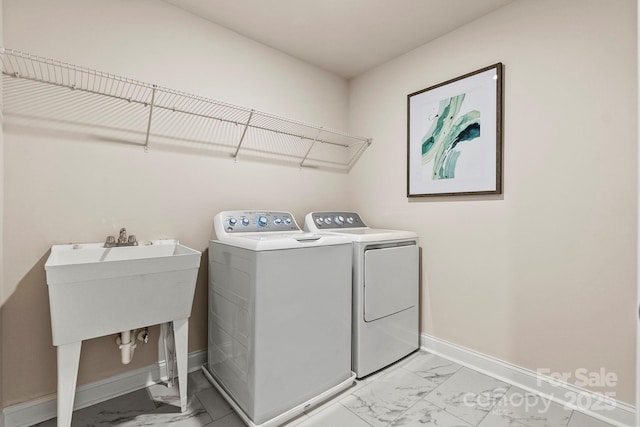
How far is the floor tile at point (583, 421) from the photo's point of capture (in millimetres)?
1500

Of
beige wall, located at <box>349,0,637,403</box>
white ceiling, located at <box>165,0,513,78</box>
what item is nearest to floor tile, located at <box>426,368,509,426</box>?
beige wall, located at <box>349,0,637,403</box>

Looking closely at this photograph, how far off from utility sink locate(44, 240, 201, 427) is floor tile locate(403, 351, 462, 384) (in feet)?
4.88

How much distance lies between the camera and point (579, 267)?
1634mm

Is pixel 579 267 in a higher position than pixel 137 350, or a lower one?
higher

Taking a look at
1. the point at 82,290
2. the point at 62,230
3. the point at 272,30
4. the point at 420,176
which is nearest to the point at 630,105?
the point at 420,176

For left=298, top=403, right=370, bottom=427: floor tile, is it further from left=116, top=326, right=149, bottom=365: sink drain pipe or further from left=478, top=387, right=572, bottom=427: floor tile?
left=116, top=326, right=149, bottom=365: sink drain pipe

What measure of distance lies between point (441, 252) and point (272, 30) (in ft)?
6.90

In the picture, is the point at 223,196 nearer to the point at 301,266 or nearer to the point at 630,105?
the point at 301,266

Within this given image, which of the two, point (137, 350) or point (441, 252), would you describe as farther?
point (441, 252)

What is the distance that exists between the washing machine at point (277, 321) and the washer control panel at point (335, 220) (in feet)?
1.95

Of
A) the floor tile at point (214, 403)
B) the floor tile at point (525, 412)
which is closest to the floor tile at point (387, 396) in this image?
the floor tile at point (525, 412)

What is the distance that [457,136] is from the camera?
212 centimetres

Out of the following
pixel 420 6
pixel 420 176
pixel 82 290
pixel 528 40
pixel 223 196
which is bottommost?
pixel 82 290

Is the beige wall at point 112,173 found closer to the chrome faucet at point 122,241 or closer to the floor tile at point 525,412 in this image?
the chrome faucet at point 122,241
